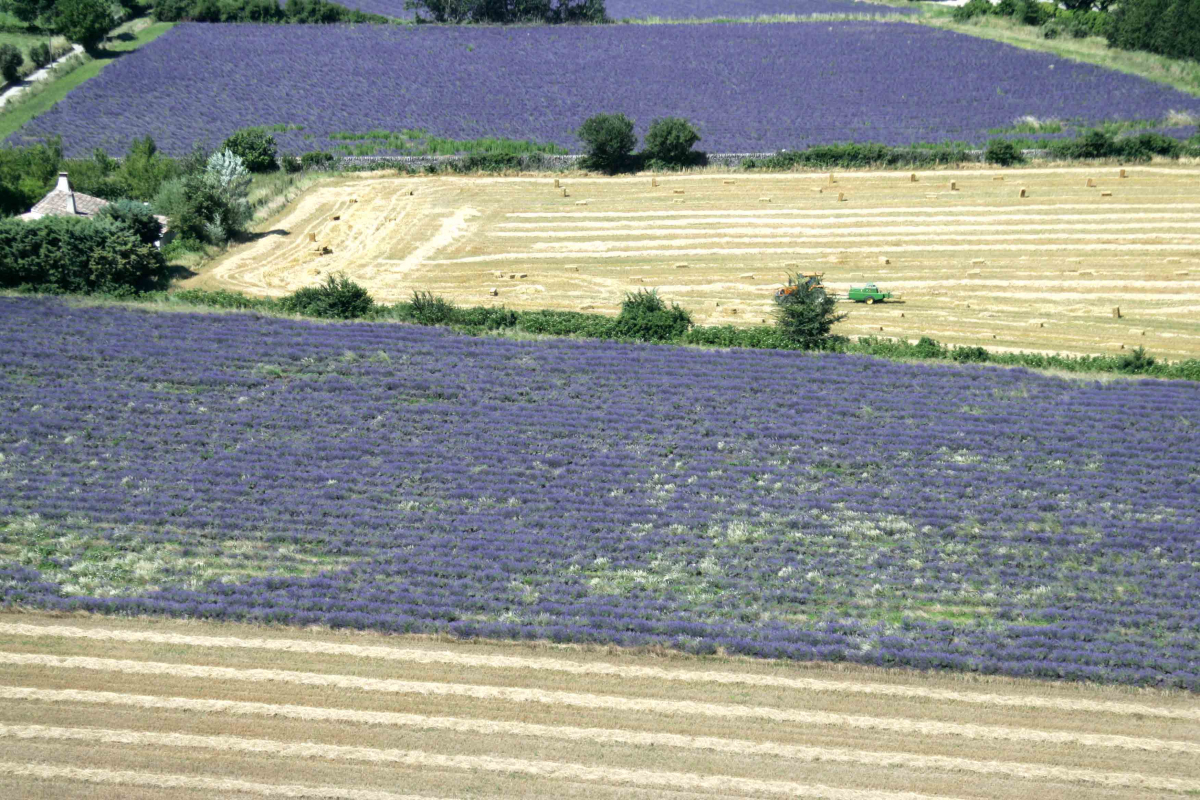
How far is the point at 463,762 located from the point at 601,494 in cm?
1078

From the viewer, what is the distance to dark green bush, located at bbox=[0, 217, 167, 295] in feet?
141

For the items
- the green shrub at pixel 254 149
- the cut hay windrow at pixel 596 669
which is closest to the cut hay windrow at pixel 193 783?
the cut hay windrow at pixel 596 669

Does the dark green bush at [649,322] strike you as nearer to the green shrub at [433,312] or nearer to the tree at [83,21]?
the green shrub at [433,312]

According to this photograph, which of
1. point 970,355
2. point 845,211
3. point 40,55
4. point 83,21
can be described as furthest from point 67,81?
point 970,355

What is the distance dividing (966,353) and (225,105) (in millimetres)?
51537

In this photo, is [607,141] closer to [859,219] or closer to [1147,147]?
[859,219]

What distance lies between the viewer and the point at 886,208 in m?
56.1

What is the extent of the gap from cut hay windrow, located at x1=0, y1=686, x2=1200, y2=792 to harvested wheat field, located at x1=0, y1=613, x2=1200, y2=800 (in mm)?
42

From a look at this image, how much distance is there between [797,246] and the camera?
5222 centimetres

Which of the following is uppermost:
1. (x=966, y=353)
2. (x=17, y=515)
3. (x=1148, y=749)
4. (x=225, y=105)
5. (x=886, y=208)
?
(x=225, y=105)

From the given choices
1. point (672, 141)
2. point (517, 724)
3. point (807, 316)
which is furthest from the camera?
point (672, 141)

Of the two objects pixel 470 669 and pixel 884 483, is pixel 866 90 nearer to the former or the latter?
pixel 884 483

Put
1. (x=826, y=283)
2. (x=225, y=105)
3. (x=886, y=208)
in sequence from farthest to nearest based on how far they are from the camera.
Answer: (x=225, y=105) < (x=886, y=208) < (x=826, y=283)

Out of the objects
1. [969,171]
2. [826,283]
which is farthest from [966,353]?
[969,171]
